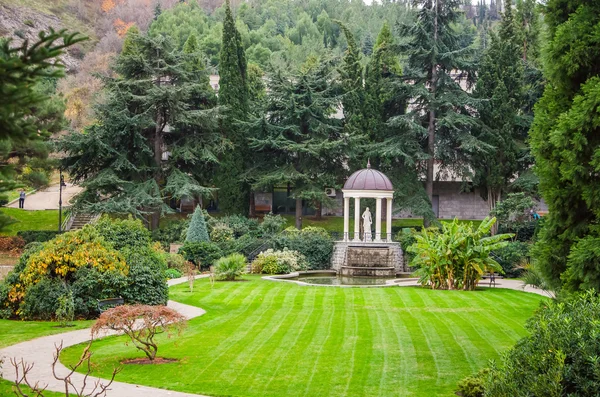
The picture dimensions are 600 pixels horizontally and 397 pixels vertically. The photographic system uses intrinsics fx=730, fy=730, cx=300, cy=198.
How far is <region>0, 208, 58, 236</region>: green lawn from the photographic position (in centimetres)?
3909

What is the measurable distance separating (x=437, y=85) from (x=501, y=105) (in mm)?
3508

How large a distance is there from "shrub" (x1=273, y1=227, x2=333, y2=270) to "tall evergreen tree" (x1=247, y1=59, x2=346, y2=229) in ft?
15.2

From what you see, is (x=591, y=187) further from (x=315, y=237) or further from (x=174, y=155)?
(x=174, y=155)

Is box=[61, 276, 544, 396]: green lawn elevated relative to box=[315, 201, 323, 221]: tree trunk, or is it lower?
lower

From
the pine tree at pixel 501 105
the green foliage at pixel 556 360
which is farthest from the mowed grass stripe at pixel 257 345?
the pine tree at pixel 501 105

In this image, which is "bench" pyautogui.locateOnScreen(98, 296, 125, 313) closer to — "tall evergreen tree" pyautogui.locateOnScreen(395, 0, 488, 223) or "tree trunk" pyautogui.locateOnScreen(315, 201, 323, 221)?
"tall evergreen tree" pyautogui.locateOnScreen(395, 0, 488, 223)

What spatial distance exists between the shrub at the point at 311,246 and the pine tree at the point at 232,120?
638 cm

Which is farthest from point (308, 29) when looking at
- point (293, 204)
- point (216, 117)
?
point (216, 117)

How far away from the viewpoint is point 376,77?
3994cm

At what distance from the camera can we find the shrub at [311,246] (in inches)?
1292

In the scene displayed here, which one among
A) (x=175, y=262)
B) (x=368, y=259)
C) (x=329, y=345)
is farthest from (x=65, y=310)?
(x=368, y=259)

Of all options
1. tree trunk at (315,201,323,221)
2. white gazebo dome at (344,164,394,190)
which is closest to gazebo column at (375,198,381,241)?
white gazebo dome at (344,164,394,190)

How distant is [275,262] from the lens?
100ft

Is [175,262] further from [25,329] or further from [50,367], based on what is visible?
[50,367]
